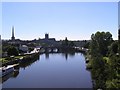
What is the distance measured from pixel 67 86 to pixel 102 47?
17.5m

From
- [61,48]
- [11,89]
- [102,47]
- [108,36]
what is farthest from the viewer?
[61,48]

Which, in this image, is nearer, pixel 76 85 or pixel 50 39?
pixel 76 85

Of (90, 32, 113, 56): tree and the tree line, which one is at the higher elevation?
(90, 32, 113, 56): tree

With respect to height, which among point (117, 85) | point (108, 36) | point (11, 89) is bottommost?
point (11, 89)

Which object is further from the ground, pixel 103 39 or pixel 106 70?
pixel 103 39

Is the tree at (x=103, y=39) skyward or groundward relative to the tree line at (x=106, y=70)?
skyward

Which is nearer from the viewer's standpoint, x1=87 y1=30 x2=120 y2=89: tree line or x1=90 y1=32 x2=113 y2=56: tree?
x1=87 y1=30 x2=120 y2=89: tree line

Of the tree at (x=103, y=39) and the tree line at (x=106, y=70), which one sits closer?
the tree line at (x=106, y=70)

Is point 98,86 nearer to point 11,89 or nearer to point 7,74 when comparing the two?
point 11,89

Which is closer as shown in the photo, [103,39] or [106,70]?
[106,70]

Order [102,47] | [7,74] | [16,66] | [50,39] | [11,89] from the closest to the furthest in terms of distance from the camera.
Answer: [11,89], [7,74], [16,66], [102,47], [50,39]

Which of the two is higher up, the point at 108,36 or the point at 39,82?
the point at 108,36

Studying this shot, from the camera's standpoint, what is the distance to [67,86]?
16.7 metres

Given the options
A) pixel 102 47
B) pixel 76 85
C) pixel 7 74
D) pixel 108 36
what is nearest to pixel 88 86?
pixel 76 85
